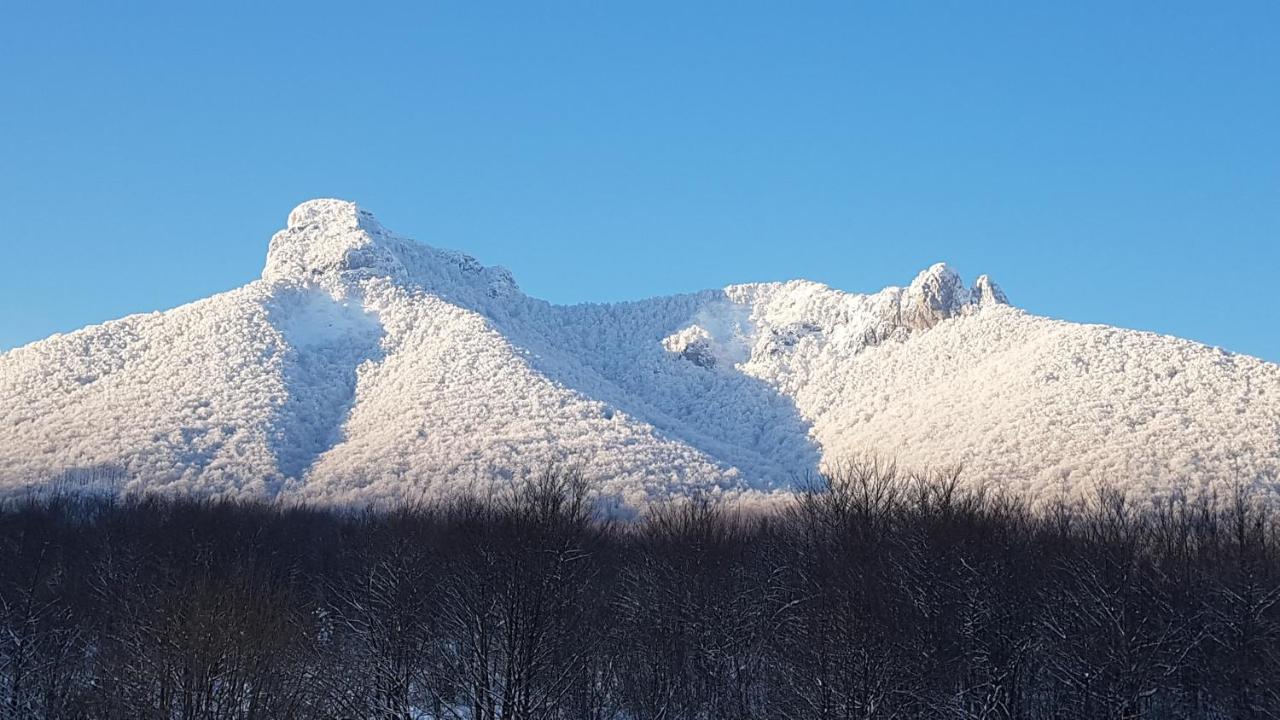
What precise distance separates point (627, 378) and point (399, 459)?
70.4 m

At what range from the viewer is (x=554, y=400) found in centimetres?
13362

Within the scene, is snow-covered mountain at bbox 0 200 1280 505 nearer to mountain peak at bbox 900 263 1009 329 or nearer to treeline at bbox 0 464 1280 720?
mountain peak at bbox 900 263 1009 329

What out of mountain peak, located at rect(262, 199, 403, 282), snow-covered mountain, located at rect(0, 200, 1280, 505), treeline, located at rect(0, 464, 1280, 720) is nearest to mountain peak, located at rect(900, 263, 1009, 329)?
snow-covered mountain, located at rect(0, 200, 1280, 505)

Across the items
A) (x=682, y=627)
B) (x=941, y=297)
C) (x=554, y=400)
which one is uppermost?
(x=941, y=297)

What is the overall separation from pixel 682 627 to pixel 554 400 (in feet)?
317

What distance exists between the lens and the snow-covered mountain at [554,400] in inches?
4075

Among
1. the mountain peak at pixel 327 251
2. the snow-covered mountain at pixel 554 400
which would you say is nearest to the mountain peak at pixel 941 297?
the snow-covered mountain at pixel 554 400

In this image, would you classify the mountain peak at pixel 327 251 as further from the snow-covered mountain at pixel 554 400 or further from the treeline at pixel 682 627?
the treeline at pixel 682 627

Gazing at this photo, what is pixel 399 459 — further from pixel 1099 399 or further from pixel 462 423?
pixel 1099 399

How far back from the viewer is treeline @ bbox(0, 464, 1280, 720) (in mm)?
24188

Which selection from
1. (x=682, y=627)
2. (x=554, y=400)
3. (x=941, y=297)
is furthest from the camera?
(x=941, y=297)

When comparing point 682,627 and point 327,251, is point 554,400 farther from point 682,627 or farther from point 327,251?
point 682,627

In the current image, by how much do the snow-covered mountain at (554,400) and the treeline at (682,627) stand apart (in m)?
45.8

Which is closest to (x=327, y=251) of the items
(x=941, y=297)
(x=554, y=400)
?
(x=554, y=400)
